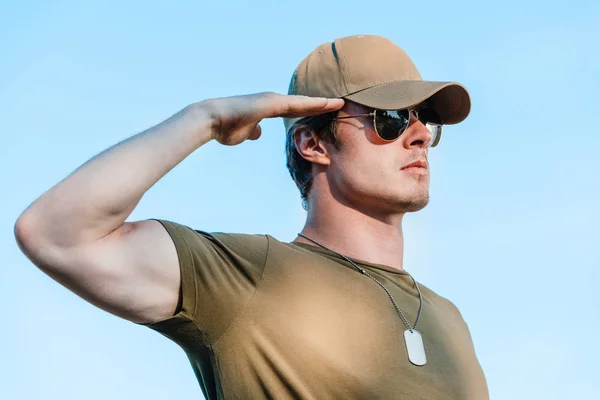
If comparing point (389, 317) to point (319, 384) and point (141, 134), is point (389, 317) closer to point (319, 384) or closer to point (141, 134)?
point (319, 384)

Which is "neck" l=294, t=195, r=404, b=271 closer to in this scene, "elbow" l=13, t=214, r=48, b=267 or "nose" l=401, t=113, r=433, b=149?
"nose" l=401, t=113, r=433, b=149

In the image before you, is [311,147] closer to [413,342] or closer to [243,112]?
[243,112]

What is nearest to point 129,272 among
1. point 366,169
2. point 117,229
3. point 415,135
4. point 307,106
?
point 117,229

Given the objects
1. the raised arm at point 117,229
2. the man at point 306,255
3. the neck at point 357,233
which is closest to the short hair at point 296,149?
the man at point 306,255

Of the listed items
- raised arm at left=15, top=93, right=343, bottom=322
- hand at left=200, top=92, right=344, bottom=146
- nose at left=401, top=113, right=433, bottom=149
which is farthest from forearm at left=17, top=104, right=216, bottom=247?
nose at left=401, top=113, right=433, bottom=149

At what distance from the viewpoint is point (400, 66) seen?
4.39 metres

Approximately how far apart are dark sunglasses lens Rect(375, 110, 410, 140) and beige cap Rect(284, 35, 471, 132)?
1.6 inches

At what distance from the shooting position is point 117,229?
325 centimetres

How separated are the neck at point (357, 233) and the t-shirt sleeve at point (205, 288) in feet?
2.13

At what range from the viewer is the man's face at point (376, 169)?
13.5 ft

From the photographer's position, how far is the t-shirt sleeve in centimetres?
336

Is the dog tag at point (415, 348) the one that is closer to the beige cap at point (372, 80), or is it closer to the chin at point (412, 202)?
the chin at point (412, 202)

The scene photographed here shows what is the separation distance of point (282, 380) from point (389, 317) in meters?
0.52

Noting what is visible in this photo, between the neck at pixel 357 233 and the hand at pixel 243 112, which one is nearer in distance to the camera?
the hand at pixel 243 112
